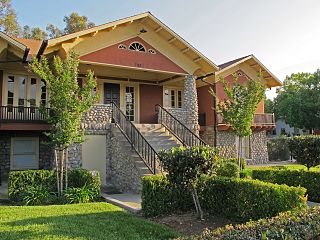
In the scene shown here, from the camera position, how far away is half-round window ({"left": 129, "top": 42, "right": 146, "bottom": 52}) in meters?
15.6

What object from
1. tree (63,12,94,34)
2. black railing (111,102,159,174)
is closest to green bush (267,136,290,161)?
black railing (111,102,159,174)

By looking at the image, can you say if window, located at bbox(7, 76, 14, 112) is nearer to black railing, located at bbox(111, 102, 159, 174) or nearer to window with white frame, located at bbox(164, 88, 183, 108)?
black railing, located at bbox(111, 102, 159, 174)

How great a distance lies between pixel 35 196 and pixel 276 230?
7.89 metres

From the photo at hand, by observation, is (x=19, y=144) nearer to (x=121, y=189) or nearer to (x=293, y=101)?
(x=121, y=189)

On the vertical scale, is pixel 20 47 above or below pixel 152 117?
above

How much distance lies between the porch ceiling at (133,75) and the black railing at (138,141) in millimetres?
3343

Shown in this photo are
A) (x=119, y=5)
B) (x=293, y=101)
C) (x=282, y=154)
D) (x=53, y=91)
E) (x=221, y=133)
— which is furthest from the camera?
(x=293, y=101)

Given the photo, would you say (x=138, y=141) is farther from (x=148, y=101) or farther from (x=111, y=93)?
(x=148, y=101)

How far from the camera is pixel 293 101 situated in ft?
127

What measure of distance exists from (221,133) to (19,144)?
13117 mm

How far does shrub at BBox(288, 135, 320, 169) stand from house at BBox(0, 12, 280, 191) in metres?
4.09

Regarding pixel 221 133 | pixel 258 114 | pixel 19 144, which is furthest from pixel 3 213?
pixel 258 114

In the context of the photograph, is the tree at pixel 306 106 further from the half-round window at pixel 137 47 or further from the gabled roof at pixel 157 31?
the half-round window at pixel 137 47

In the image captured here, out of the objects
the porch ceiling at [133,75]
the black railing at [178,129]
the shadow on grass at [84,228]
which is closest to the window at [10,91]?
the porch ceiling at [133,75]
